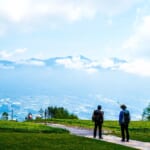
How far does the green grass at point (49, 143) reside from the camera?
3612 centimetres

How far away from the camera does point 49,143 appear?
126 ft

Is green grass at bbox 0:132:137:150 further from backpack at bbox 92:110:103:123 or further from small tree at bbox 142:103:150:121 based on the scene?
small tree at bbox 142:103:150:121

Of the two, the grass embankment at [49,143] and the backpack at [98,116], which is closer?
the grass embankment at [49,143]

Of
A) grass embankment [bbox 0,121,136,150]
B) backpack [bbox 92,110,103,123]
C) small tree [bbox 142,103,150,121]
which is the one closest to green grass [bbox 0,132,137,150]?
grass embankment [bbox 0,121,136,150]

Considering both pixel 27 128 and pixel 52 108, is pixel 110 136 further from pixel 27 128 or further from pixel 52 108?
pixel 52 108

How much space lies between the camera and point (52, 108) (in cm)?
11662

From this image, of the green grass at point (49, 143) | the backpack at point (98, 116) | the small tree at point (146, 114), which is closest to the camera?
the green grass at point (49, 143)

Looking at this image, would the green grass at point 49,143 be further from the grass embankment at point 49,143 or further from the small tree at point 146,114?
the small tree at point 146,114

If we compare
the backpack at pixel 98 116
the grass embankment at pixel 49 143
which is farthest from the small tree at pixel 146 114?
the grass embankment at pixel 49 143

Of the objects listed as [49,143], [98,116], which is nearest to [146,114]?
[98,116]

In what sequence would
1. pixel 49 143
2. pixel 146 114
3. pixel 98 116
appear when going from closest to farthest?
pixel 49 143, pixel 98 116, pixel 146 114

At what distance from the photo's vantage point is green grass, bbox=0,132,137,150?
3612 cm

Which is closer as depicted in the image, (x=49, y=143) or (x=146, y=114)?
(x=49, y=143)

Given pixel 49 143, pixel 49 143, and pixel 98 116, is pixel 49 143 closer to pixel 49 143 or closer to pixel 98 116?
pixel 49 143
